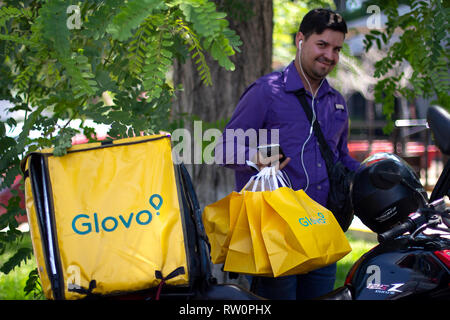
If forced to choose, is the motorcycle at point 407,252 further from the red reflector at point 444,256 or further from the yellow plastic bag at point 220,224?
the yellow plastic bag at point 220,224

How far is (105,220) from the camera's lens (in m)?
1.89

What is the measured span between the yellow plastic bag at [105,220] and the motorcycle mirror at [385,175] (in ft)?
2.77

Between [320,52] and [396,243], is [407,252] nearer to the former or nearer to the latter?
[396,243]

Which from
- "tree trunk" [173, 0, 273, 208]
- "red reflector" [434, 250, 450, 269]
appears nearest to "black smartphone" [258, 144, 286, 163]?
"red reflector" [434, 250, 450, 269]

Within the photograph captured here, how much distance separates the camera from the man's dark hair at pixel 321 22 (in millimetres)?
2674

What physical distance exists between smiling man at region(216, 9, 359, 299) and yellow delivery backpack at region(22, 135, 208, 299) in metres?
0.67

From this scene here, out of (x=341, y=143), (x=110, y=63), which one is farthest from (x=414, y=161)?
(x=110, y=63)

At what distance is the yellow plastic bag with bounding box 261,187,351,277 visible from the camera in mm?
2107

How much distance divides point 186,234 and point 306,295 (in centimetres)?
119

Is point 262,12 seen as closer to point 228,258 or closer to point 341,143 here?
point 341,143

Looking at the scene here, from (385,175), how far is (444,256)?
0.39 metres

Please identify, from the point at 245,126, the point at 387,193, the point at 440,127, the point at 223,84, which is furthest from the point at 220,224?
the point at 223,84

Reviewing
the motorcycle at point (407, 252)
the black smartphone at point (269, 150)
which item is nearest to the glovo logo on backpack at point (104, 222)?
the black smartphone at point (269, 150)

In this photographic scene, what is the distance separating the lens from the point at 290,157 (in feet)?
8.78
